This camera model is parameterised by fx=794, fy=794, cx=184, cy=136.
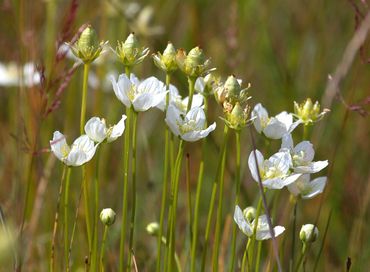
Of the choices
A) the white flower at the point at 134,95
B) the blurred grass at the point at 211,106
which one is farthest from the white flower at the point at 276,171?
the blurred grass at the point at 211,106

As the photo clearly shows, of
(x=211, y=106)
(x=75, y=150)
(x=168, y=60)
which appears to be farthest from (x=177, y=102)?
(x=211, y=106)

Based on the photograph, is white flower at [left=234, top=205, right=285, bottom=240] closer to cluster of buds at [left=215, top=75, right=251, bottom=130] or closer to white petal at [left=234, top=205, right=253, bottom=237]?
white petal at [left=234, top=205, right=253, bottom=237]

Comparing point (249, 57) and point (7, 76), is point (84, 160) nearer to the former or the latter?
point (7, 76)

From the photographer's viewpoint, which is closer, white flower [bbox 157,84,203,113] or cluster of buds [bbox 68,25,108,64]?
cluster of buds [bbox 68,25,108,64]

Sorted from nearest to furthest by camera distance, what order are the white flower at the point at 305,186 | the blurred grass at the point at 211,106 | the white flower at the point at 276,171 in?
the white flower at the point at 276,171 → the white flower at the point at 305,186 → the blurred grass at the point at 211,106

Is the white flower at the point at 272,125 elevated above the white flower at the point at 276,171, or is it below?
above

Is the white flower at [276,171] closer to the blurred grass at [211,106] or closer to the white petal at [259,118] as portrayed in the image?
the white petal at [259,118]

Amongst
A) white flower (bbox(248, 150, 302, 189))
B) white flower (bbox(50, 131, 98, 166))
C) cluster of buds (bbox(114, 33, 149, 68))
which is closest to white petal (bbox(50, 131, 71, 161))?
white flower (bbox(50, 131, 98, 166))
